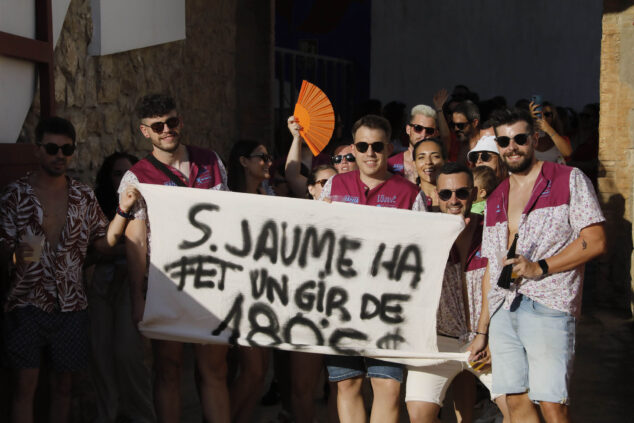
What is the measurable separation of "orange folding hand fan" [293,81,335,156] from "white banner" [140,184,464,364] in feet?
3.76

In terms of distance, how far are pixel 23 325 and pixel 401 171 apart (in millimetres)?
2635

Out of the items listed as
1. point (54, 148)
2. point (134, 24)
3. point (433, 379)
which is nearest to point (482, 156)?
point (433, 379)

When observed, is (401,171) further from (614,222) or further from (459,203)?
(614,222)

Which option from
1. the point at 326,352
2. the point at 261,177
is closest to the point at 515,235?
the point at 326,352

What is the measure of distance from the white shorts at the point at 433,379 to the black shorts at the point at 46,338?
173 centimetres

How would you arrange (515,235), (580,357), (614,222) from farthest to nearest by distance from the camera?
(614,222) → (580,357) → (515,235)

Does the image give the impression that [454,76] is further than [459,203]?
Yes

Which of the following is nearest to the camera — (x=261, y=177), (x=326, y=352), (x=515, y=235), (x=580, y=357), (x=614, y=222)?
(x=515, y=235)

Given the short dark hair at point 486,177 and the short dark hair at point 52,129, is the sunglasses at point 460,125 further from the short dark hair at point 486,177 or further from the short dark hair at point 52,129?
the short dark hair at point 52,129

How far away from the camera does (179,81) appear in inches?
322

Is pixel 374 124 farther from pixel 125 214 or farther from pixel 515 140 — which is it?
pixel 125 214

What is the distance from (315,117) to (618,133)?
403cm

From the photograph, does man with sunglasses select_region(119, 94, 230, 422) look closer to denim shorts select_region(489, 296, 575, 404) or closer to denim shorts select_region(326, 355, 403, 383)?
denim shorts select_region(326, 355, 403, 383)

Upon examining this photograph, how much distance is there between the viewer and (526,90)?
14086 millimetres
